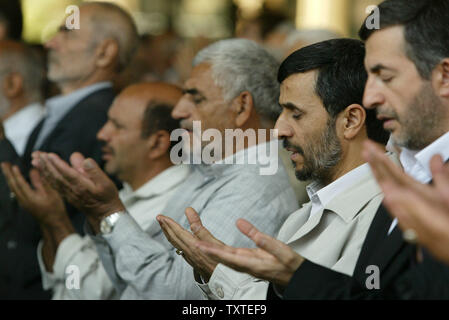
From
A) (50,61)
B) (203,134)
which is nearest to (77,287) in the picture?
(203,134)

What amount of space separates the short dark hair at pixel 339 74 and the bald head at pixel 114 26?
2131mm

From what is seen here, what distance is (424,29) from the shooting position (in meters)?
2.11

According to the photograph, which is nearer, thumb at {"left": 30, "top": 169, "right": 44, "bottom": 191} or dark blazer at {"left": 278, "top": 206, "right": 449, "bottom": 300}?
dark blazer at {"left": 278, "top": 206, "right": 449, "bottom": 300}

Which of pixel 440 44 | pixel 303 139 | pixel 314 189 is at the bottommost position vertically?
pixel 314 189

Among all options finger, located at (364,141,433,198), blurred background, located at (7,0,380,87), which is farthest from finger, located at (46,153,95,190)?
blurred background, located at (7,0,380,87)

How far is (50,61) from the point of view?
4609mm

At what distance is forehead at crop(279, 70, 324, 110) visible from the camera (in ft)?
8.48

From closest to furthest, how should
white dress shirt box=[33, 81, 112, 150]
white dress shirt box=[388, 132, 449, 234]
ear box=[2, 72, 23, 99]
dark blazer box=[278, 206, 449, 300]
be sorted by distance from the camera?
dark blazer box=[278, 206, 449, 300] < white dress shirt box=[388, 132, 449, 234] < white dress shirt box=[33, 81, 112, 150] < ear box=[2, 72, 23, 99]

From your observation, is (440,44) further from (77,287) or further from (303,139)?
(77,287)

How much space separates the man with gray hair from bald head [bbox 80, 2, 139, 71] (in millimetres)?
1267

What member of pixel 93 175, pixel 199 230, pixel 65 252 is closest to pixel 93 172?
pixel 93 175

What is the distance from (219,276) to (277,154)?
83 cm

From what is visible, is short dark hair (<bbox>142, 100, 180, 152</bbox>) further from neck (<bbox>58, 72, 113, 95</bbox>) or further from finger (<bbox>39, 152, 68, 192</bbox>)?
neck (<bbox>58, 72, 113, 95</bbox>)

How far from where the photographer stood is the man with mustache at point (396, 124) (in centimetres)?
199
